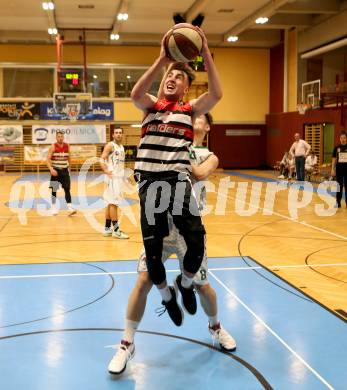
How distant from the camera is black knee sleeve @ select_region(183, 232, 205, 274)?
3.53 metres

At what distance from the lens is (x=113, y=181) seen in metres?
8.73

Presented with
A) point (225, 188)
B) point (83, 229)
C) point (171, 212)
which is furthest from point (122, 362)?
point (225, 188)

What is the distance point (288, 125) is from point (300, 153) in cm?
724

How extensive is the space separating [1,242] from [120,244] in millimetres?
2027

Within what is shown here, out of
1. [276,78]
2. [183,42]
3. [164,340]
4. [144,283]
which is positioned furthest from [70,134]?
[183,42]

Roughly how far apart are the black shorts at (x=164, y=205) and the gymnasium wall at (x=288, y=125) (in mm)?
18715

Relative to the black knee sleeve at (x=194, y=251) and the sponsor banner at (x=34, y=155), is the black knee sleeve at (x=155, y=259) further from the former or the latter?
the sponsor banner at (x=34, y=155)

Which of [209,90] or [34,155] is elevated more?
[209,90]

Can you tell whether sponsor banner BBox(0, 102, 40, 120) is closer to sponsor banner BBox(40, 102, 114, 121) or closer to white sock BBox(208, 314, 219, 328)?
sponsor banner BBox(40, 102, 114, 121)

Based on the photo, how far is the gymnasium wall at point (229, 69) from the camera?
27.4m

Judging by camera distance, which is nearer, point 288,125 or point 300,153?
point 300,153

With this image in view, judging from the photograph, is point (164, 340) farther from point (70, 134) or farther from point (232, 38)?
point (232, 38)

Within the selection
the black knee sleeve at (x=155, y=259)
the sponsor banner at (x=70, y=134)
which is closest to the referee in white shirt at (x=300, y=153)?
the sponsor banner at (x=70, y=134)

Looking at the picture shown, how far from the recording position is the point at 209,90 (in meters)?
3.55
